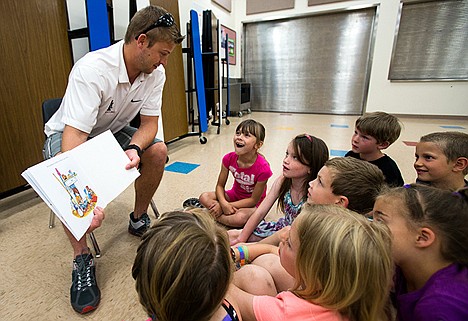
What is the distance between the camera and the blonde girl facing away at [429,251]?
1.49 ft

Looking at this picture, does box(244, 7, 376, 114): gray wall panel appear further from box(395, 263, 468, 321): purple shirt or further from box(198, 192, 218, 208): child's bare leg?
box(395, 263, 468, 321): purple shirt

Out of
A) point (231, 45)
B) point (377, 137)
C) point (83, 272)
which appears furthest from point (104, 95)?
point (231, 45)

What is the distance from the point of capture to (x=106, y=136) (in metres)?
0.90

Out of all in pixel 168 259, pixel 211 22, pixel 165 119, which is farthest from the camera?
pixel 211 22

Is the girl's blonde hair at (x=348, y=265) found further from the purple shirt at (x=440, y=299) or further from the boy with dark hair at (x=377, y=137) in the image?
the boy with dark hair at (x=377, y=137)

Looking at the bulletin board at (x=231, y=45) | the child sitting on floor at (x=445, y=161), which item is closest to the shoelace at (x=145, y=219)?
the child sitting on floor at (x=445, y=161)

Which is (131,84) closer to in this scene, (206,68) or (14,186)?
(14,186)

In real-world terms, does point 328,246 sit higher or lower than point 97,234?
higher

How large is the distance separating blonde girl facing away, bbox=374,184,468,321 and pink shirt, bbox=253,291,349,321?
0.18 meters

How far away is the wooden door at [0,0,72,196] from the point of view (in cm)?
133

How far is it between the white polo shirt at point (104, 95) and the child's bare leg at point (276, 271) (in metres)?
0.78

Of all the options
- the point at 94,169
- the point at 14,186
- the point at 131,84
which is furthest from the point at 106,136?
the point at 14,186

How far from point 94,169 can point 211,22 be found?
2.81 m

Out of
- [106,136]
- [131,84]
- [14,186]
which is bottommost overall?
[14,186]
